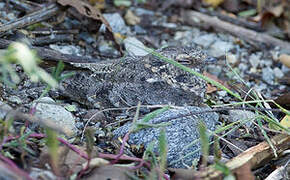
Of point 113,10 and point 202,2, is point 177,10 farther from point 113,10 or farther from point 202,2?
point 113,10

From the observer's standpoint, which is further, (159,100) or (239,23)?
(239,23)

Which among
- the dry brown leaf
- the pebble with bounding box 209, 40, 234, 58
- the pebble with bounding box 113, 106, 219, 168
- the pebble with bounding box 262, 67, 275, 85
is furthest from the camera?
the dry brown leaf

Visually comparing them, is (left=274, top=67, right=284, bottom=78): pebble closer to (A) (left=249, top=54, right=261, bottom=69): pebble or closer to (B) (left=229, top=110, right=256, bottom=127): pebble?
(A) (left=249, top=54, right=261, bottom=69): pebble

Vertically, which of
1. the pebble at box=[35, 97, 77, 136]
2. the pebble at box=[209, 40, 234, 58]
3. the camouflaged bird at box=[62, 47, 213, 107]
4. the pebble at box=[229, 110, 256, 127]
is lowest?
the pebble at box=[209, 40, 234, 58]

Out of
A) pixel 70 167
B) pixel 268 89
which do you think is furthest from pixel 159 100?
pixel 268 89

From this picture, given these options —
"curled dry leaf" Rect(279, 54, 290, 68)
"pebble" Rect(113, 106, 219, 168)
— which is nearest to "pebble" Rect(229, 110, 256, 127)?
"pebble" Rect(113, 106, 219, 168)

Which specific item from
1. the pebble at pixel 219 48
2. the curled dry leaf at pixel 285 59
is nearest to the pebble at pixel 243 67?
the pebble at pixel 219 48
